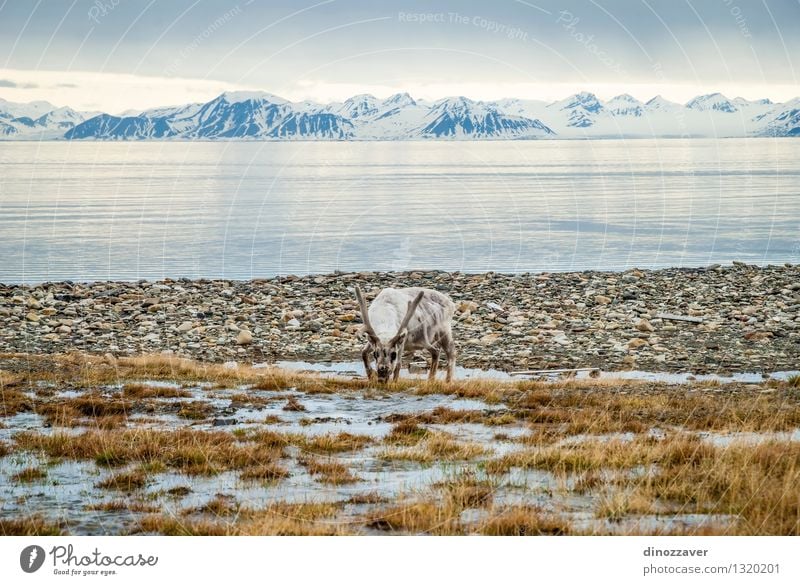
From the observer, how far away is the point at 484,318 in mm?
35594

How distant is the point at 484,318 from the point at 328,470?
2263cm

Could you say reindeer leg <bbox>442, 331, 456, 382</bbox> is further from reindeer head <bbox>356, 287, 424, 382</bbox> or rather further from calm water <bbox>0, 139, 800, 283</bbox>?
calm water <bbox>0, 139, 800, 283</bbox>

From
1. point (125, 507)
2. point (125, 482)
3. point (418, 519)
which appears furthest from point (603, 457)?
point (125, 482)

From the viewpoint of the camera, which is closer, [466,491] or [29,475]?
[466,491]

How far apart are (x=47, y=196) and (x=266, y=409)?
108853 millimetres

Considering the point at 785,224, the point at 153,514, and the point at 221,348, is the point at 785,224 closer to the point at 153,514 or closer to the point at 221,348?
the point at 221,348

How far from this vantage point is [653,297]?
39438 millimetres

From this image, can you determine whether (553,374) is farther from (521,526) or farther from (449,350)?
(521,526)

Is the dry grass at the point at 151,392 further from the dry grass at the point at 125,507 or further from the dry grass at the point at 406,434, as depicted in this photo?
the dry grass at the point at 125,507

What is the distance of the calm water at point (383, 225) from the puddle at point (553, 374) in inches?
1058

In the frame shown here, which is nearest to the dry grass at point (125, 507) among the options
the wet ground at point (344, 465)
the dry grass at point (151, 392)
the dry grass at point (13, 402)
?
the wet ground at point (344, 465)

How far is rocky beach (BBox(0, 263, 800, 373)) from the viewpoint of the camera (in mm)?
29141

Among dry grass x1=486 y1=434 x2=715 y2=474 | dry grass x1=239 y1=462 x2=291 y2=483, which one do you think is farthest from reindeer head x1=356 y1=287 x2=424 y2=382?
dry grass x1=239 y1=462 x2=291 y2=483
